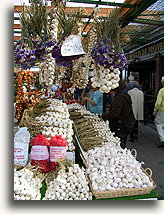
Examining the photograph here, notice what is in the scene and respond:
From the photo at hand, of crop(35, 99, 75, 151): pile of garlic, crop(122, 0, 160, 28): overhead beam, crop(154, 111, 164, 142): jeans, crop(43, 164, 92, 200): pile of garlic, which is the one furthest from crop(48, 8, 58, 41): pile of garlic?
crop(154, 111, 164, 142): jeans

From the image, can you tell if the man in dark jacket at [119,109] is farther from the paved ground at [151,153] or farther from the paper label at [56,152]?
the paper label at [56,152]

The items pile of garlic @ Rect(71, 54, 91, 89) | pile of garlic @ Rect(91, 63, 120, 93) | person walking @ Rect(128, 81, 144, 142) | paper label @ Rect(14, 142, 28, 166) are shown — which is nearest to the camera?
paper label @ Rect(14, 142, 28, 166)

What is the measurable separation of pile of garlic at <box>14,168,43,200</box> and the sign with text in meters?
1.00

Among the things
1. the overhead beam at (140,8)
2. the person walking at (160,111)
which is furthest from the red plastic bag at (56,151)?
the person walking at (160,111)

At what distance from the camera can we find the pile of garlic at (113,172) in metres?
1.46

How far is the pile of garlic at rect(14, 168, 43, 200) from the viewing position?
4.21 feet

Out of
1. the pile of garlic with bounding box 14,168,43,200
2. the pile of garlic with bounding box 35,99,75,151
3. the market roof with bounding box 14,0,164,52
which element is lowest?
the pile of garlic with bounding box 14,168,43,200

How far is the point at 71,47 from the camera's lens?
1.89m

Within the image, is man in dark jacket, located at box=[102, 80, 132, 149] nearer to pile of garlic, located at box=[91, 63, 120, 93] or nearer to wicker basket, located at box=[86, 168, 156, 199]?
pile of garlic, located at box=[91, 63, 120, 93]

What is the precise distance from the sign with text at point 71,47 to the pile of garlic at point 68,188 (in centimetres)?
99

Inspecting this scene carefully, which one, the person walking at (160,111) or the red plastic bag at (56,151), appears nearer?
the red plastic bag at (56,151)

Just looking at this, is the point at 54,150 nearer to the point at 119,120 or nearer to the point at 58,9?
the point at 58,9

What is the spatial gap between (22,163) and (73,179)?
436 millimetres

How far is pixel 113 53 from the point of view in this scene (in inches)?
68.3
